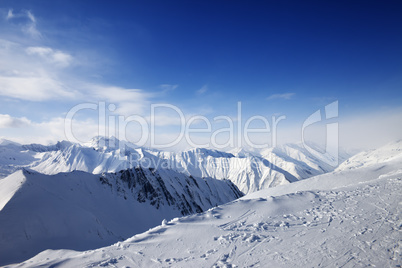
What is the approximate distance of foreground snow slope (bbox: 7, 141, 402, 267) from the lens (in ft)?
24.8

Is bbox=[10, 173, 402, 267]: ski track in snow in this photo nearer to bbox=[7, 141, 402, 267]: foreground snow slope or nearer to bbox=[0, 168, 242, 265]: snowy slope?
bbox=[7, 141, 402, 267]: foreground snow slope

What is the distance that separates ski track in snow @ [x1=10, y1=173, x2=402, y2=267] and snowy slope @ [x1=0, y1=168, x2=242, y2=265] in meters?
31.4

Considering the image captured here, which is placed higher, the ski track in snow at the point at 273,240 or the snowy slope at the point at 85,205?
the ski track in snow at the point at 273,240

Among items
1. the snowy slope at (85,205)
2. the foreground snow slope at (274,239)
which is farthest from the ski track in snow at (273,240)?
the snowy slope at (85,205)

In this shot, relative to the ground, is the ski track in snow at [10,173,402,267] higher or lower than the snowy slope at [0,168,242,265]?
higher

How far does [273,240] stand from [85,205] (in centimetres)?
6468

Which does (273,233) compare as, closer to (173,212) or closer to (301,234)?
(301,234)

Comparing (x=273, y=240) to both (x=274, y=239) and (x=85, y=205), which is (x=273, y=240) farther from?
(x=85, y=205)

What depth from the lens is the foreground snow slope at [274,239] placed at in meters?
7.55

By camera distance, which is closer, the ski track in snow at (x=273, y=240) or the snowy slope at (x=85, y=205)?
the ski track in snow at (x=273, y=240)

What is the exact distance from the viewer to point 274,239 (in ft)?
29.7

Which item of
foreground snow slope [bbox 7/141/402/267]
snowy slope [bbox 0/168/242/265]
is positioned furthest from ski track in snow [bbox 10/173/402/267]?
snowy slope [bbox 0/168/242/265]

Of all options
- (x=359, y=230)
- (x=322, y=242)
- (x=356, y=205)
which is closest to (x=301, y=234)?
(x=322, y=242)

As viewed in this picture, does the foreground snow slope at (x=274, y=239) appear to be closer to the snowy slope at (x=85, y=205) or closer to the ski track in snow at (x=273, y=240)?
the ski track in snow at (x=273, y=240)
